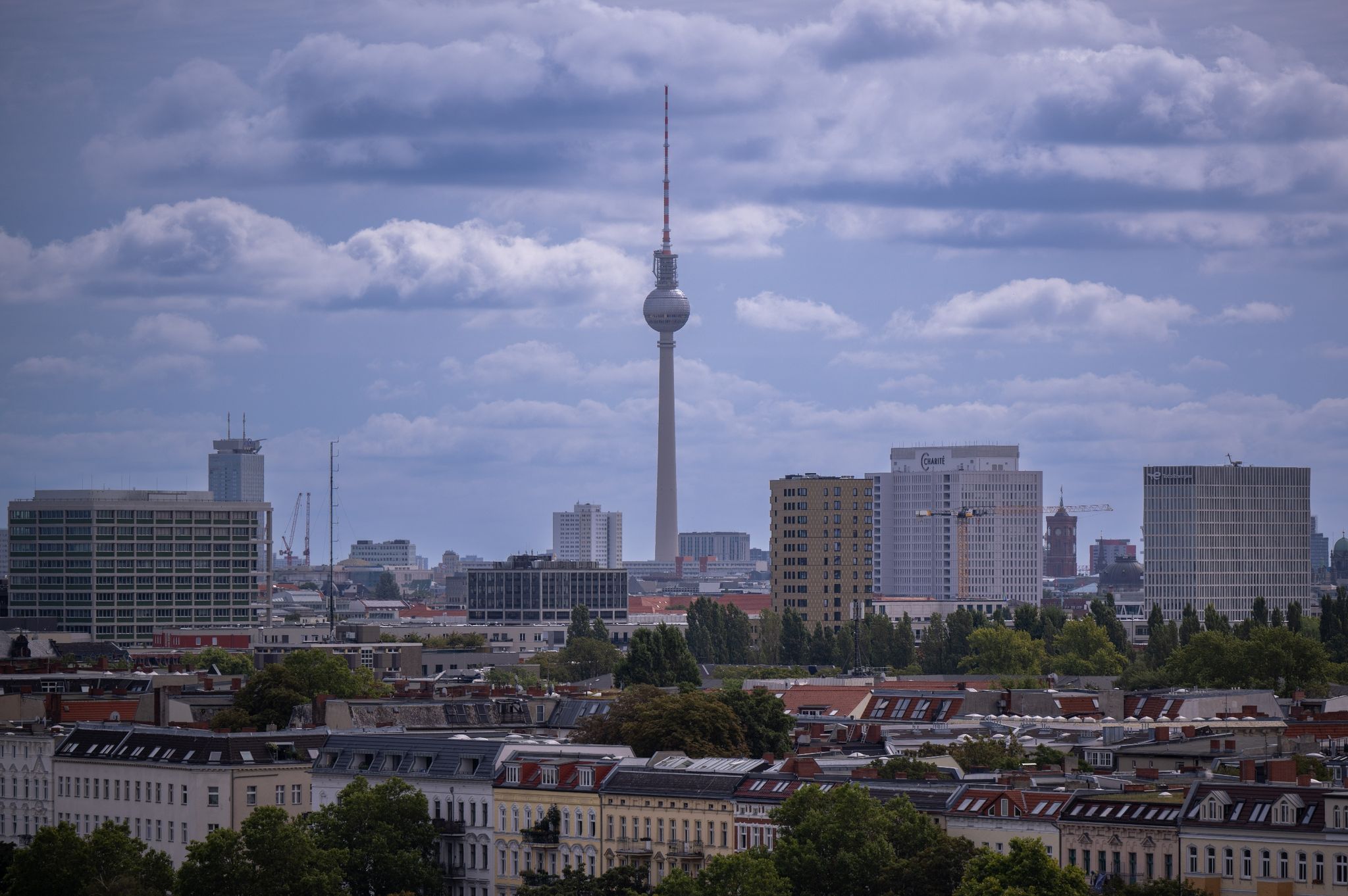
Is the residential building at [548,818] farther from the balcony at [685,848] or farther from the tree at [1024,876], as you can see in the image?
the tree at [1024,876]

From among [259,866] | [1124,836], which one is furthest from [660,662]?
[1124,836]

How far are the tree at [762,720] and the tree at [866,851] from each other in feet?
98.2

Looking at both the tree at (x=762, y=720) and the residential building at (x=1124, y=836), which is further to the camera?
the tree at (x=762, y=720)

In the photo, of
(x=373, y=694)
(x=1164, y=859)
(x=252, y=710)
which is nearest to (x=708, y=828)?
(x=1164, y=859)

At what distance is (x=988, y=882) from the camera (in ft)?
273

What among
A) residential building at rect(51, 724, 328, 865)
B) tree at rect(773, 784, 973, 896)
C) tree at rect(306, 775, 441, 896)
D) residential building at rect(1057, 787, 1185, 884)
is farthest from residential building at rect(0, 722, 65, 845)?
residential building at rect(1057, 787, 1185, 884)

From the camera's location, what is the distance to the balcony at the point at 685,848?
A: 102m

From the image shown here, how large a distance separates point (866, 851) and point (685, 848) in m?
13.6

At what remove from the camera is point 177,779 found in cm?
11562

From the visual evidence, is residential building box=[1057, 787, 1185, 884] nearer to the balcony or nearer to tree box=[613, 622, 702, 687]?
the balcony

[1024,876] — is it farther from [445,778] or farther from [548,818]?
[445,778]

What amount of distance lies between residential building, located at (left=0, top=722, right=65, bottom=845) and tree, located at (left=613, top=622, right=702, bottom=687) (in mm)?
53471

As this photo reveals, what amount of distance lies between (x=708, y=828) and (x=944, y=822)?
35.1ft

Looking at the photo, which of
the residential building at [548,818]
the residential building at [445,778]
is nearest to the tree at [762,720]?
the residential building at [445,778]
